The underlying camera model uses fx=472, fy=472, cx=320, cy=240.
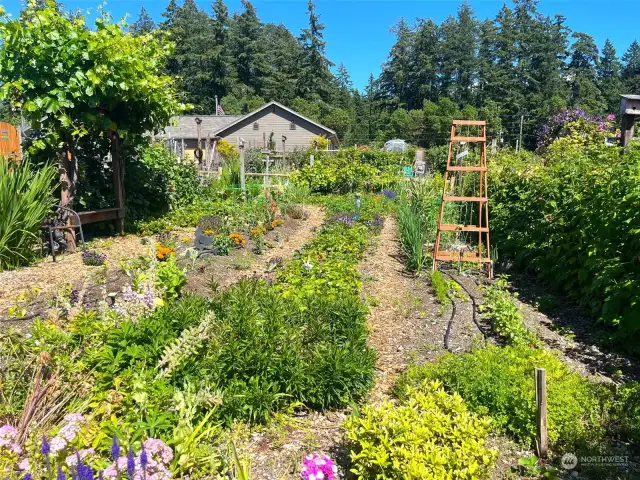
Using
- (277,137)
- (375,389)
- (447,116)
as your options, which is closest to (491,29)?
(447,116)

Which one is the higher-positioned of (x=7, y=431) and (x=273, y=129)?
(x=273, y=129)

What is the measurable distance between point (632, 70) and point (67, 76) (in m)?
71.5

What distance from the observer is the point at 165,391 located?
99.4 inches

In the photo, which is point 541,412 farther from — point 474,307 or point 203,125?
point 203,125

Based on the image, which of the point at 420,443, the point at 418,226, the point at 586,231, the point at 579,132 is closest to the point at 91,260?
the point at 418,226

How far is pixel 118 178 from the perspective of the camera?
815cm

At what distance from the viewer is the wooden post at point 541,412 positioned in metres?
2.47

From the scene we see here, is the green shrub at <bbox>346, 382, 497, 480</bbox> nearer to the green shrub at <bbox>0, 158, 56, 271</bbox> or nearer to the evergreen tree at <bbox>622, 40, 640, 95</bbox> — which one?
the green shrub at <bbox>0, 158, 56, 271</bbox>

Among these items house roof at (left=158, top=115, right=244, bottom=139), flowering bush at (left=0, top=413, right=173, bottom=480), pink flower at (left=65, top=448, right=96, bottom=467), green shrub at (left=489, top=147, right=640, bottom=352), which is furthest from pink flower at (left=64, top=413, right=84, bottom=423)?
house roof at (left=158, top=115, right=244, bottom=139)

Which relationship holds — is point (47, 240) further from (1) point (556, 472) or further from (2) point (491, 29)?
(2) point (491, 29)

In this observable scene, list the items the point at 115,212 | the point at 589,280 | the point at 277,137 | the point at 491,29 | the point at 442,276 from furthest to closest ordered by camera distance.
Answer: the point at 491,29
the point at 277,137
the point at 115,212
the point at 442,276
the point at 589,280

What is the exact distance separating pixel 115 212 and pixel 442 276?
18.2ft

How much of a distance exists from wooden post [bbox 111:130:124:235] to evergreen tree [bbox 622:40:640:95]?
5887cm

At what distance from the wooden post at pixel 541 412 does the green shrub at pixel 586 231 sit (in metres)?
1.72
